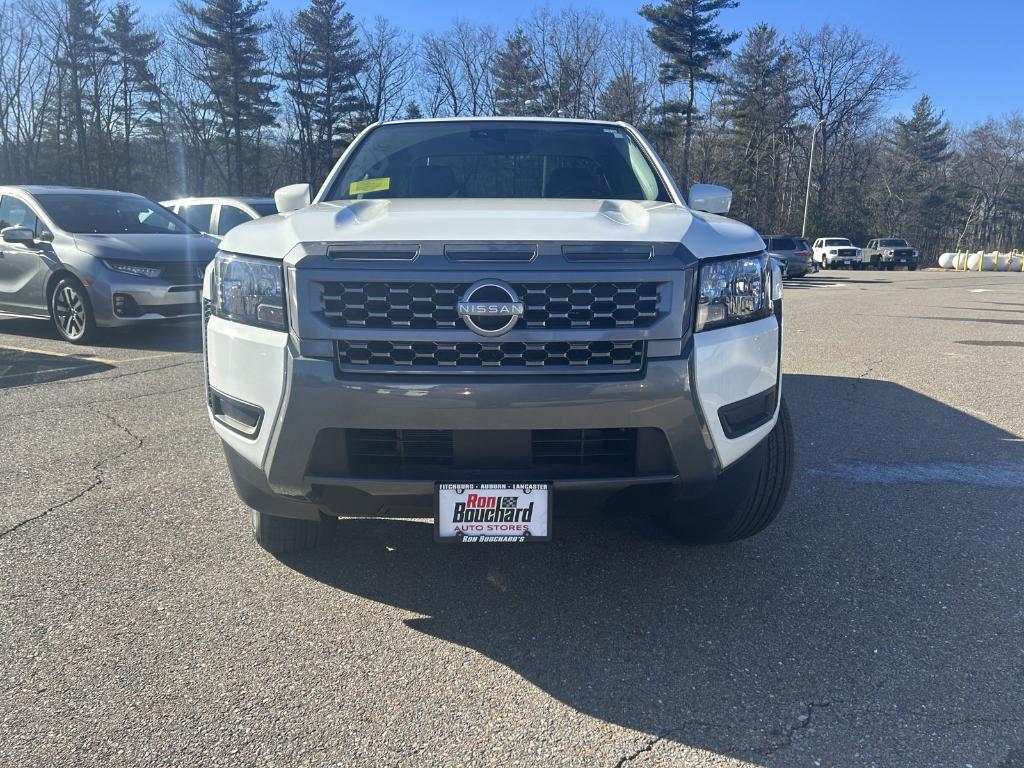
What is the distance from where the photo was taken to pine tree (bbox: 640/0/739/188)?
46031 mm

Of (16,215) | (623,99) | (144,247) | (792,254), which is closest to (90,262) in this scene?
(144,247)

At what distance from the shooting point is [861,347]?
29.3 feet

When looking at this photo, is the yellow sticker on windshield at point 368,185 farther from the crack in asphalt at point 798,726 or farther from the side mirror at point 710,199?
the crack in asphalt at point 798,726

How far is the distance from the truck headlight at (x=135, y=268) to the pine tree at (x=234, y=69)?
43.3 m

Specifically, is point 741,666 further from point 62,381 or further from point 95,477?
point 62,381

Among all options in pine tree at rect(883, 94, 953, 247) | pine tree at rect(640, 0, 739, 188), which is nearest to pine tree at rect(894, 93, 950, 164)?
pine tree at rect(883, 94, 953, 247)

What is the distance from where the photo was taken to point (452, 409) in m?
2.21

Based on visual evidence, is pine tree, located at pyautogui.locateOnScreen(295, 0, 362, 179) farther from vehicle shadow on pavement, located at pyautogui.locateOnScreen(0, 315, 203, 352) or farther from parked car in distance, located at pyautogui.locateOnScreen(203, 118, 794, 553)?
parked car in distance, located at pyautogui.locateOnScreen(203, 118, 794, 553)

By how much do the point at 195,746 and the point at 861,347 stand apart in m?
8.61

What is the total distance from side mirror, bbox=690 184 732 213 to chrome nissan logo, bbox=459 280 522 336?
1.70 m

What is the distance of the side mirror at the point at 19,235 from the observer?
826 cm

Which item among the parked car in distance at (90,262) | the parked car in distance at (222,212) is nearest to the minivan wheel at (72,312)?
the parked car in distance at (90,262)

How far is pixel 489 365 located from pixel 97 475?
9.58ft

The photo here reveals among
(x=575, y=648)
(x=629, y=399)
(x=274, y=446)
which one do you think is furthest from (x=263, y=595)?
(x=629, y=399)
